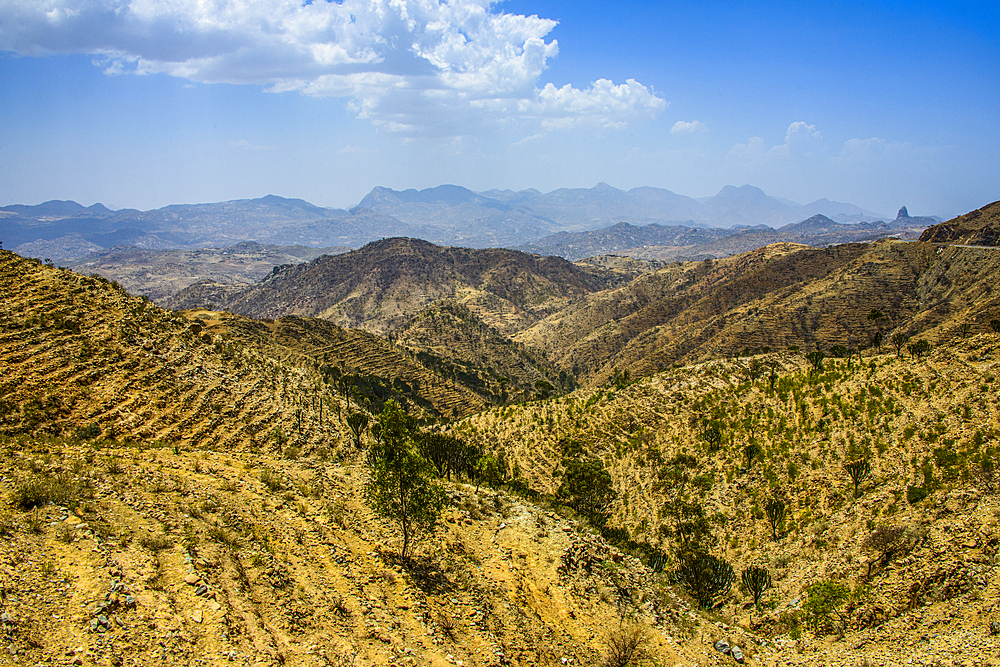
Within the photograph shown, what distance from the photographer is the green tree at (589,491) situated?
4038 cm

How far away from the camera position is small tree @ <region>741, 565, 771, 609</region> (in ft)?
84.8

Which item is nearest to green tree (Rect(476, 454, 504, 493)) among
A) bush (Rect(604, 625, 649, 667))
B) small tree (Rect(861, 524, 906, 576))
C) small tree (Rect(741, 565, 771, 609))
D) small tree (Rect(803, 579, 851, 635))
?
small tree (Rect(741, 565, 771, 609))

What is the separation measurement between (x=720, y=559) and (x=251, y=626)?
28320 mm

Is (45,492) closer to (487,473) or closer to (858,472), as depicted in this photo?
(487,473)

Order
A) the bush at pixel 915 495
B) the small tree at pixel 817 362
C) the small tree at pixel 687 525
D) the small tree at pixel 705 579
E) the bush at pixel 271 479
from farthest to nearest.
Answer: the small tree at pixel 817 362
the small tree at pixel 687 525
the bush at pixel 915 495
the small tree at pixel 705 579
the bush at pixel 271 479

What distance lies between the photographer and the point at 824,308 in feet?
372

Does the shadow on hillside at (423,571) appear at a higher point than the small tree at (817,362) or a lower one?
lower

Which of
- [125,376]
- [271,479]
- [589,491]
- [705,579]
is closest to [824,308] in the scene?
[589,491]

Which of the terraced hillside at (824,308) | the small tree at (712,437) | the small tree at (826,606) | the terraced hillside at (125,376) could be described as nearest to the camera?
the small tree at (826,606)

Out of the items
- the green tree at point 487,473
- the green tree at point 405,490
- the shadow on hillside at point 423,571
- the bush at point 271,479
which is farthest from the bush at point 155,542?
the green tree at point 487,473

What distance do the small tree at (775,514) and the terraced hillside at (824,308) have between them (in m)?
64.0

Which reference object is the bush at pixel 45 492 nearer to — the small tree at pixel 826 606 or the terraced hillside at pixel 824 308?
the small tree at pixel 826 606

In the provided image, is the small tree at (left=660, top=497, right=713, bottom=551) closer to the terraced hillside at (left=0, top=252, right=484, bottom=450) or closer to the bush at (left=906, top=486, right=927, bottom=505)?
the bush at (left=906, top=486, right=927, bottom=505)

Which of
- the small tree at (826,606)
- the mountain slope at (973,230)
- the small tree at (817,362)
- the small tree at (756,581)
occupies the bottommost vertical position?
the small tree at (756,581)
